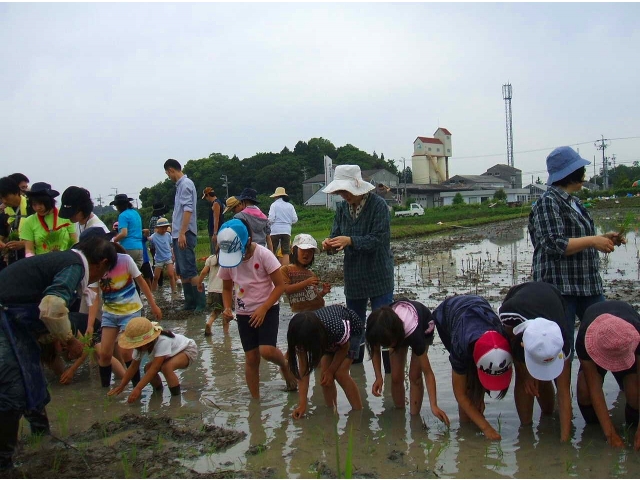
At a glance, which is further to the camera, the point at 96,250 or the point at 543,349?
the point at 96,250

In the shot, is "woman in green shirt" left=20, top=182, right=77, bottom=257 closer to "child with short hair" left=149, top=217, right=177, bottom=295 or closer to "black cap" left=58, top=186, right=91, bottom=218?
"black cap" left=58, top=186, right=91, bottom=218

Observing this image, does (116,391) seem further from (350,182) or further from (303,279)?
(350,182)

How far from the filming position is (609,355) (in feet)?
11.8

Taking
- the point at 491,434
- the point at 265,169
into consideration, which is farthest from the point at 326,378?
the point at 265,169

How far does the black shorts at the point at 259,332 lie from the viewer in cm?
495

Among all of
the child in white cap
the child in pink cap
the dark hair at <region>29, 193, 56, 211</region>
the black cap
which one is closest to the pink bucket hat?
the child in pink cap

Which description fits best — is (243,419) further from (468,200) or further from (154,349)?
(468,200)

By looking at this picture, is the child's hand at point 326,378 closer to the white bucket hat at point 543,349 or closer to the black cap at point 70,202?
the white bucket hat at point 543,349

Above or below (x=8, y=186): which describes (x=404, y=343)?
below

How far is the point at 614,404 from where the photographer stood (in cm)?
450

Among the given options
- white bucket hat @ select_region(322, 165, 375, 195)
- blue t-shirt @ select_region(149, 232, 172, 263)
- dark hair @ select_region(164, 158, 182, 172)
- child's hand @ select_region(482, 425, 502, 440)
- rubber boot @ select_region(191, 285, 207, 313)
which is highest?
dark hair @ select_region(164, 158, 182, 172)

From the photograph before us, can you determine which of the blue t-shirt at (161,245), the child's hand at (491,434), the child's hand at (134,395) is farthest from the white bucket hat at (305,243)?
the blue t-shirt at (161,245)

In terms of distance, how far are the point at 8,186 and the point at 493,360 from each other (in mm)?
5299

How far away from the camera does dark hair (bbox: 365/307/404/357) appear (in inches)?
162
